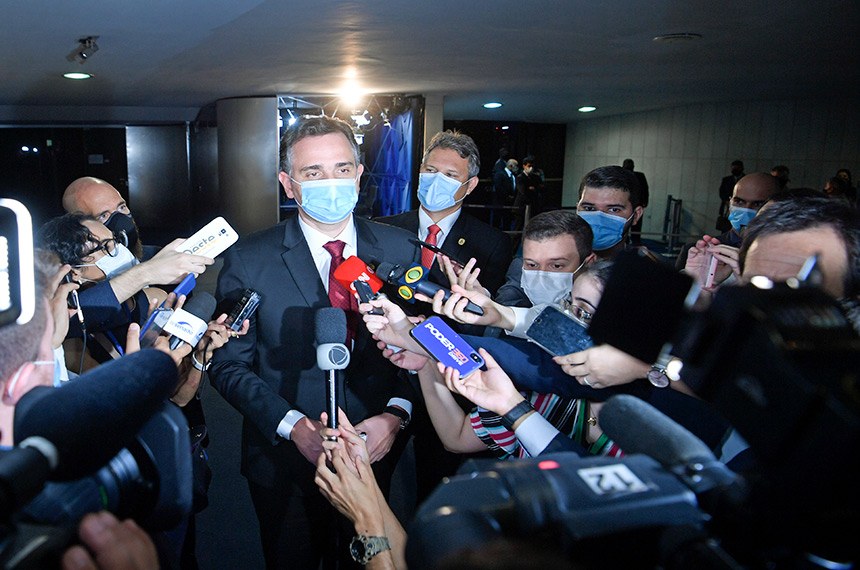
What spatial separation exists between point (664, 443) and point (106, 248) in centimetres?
226

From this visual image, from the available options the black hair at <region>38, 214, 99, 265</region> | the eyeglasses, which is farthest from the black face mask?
the black hair at <region>38, 214, 99, 265</region>

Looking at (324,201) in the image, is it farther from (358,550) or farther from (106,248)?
(358,550)

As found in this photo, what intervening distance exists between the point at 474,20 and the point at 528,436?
3328 millimetres

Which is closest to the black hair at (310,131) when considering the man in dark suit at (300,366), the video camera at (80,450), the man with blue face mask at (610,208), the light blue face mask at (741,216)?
the man in dark suit at (300,366)

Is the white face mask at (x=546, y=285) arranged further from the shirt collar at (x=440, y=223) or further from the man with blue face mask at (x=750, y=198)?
the man with blue face mask at (x=750, y=198)

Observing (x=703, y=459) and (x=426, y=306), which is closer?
(x=703, y=459)

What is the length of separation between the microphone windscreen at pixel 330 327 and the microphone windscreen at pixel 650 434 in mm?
828

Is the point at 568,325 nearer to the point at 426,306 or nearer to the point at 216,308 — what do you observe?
the point at 426,306

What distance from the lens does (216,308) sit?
1983 millimetres

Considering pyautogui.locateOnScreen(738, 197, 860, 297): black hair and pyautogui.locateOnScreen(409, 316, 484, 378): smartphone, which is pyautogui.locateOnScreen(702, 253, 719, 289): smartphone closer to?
pyautogui.locateOnScreen(738, 197, 860, 297): black hair

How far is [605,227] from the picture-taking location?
2.80 metres

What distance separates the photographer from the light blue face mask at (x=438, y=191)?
10.6 ft

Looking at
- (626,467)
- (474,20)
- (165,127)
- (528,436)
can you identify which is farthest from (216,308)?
(165,127)

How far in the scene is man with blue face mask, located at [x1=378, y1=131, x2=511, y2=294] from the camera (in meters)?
3.16
